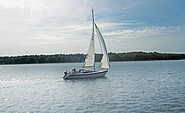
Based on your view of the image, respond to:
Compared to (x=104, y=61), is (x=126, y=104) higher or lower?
lower

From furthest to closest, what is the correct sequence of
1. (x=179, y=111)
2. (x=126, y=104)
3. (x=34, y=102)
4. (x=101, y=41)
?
(x=101, y=41), (x=34, y=102), (x=126, y=104), (x=179, y=111)

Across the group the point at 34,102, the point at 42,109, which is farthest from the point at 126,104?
the point at 34,102

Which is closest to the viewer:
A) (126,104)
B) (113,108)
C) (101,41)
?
(113,108)

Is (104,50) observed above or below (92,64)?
above

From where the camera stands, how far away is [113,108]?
24250mm

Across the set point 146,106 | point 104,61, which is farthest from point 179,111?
point 104,61

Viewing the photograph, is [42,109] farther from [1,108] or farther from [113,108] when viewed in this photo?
[113,108]

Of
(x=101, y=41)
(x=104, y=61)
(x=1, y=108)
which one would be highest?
(x=101, y=41)

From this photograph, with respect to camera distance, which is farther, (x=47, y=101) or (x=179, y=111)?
(x=47, y=101)

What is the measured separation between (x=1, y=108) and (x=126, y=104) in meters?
12.2

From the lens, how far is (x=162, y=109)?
74.9 feet

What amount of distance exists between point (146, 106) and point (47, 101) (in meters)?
11.1

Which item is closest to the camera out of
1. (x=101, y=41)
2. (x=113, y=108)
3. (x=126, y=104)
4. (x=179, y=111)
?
(x=179, y=111)

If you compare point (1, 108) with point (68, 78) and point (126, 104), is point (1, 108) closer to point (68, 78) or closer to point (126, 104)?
point (126, 104)
